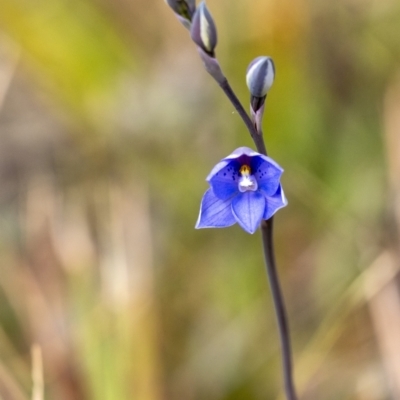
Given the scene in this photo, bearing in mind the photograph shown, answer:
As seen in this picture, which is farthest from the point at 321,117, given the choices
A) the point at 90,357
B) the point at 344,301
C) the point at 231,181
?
the point at 90,357

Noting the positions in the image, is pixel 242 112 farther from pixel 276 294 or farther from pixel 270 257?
pixel 276 294

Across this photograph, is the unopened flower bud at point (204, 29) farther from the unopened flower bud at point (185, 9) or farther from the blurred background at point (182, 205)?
the blurred background at point (182, 205)

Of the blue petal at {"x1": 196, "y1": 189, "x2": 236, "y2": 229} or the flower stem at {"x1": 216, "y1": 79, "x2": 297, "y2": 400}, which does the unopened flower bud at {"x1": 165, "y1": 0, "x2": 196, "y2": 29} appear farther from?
the blue petal at {"x1": 196, "y1": 189, "x2": 236, "y2": 229}

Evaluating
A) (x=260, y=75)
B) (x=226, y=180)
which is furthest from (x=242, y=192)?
(x=260, y=75)

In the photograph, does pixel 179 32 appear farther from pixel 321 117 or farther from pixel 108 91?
pixel 321 117

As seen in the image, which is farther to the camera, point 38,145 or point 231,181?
point 38,145

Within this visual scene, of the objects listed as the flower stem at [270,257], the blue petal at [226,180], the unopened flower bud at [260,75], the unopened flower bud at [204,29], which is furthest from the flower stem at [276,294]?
the unopened flower bud at [204,29]

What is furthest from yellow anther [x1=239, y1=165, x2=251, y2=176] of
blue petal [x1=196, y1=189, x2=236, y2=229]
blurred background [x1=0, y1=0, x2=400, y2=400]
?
blurred background [x1=0, y1=0, x2=400, y2=400]
